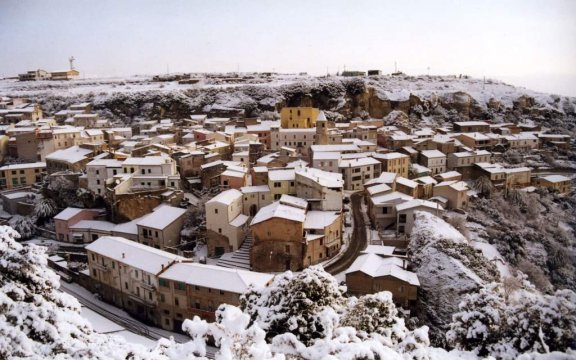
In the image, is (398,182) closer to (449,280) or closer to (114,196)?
(449,280)

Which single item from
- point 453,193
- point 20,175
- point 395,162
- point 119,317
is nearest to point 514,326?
point 119,317

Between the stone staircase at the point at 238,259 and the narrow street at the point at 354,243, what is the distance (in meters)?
6.03

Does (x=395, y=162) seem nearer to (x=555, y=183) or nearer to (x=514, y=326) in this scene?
(x=555, y=183)

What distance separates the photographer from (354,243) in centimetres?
3425

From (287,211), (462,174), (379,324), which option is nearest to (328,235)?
(287,211)

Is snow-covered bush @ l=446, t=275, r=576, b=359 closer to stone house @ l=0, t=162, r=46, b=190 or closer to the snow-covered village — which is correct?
the snow-covered village

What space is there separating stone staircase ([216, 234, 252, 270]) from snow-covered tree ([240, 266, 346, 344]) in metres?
→ 16.8

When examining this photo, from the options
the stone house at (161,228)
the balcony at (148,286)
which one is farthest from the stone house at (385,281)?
the stone house at (161,228)

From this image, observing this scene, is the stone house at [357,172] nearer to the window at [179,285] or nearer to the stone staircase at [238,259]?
the stone staircase at [238,259]

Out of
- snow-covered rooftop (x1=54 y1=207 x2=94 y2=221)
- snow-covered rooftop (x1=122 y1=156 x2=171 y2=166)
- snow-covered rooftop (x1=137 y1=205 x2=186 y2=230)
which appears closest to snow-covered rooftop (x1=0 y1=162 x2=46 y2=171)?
snow-covered rooftop (x1=54 y1=207 x2=94 y2=221)

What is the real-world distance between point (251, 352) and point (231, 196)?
88.2ft

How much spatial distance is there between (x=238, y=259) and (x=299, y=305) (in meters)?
20.4

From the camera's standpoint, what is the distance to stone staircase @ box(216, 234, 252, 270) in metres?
31.8

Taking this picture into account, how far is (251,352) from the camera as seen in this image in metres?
8.36
